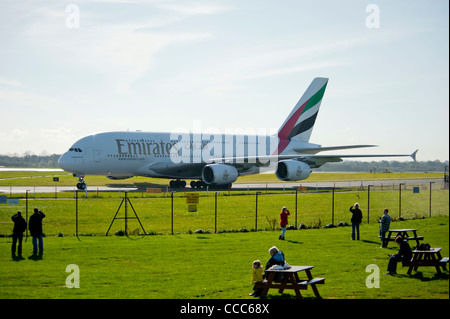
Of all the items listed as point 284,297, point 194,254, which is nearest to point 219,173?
point 194,254

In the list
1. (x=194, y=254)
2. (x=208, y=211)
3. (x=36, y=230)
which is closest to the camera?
(x=36, y=230)

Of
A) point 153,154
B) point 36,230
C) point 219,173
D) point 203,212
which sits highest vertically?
point 153,154

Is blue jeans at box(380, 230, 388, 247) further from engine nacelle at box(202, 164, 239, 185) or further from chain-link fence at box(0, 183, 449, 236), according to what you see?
engine nacelle at box(202, 164, 239, 185)

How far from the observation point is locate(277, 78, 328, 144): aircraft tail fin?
62.0 metres

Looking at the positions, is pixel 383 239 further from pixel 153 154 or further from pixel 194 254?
pixel 153 154

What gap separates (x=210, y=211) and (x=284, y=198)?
10.6m

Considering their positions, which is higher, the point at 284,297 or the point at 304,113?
the point at 304,113

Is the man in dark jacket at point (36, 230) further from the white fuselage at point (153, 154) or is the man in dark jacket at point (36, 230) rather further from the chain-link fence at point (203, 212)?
the white fuselage at point (153, 154)

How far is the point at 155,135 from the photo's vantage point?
53812 millimetres

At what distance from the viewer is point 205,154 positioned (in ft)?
188

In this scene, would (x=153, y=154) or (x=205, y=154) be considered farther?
(x=205, y=154)

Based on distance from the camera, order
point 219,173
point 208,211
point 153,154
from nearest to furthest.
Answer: point 208,211
point 219,173
point 153,154

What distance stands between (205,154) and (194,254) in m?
37.5
